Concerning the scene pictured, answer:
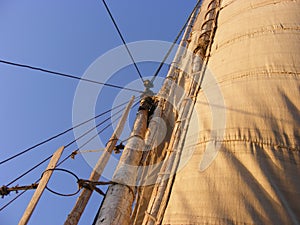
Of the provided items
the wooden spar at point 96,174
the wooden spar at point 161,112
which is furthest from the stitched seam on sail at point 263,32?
the wooden spar at point 96,174

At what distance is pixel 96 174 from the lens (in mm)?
3357

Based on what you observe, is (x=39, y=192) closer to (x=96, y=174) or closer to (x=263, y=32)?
(x=96, y=174)

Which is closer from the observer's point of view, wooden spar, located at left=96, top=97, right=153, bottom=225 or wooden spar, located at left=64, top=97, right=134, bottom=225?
wooden spar, located at left=96, top=97, right=153, bottom=225

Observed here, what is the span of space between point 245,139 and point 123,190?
3.53ft

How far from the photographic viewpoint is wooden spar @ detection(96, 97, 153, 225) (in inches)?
102

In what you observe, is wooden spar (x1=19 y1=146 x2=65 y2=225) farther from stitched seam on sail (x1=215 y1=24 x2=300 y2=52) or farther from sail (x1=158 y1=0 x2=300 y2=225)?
stitched seam on sail (x1=215 y1=24 x2=300 y2=52)

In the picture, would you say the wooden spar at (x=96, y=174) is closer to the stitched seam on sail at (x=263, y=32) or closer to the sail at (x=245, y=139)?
the sail at (x=245, y=139)

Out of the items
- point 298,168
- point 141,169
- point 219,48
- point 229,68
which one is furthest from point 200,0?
point 298,168

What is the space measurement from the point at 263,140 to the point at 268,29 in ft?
6.73

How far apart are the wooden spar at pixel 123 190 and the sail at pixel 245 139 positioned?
0.30 metres

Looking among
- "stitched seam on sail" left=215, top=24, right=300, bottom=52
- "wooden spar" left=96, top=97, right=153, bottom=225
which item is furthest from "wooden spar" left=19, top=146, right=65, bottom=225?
"stitched seam on sail" left=215, top=24, right=300, bottom=52

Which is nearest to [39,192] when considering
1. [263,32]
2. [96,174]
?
[96,174]

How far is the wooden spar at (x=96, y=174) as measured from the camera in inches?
110

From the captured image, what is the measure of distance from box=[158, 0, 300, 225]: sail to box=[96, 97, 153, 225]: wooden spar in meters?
0.30
